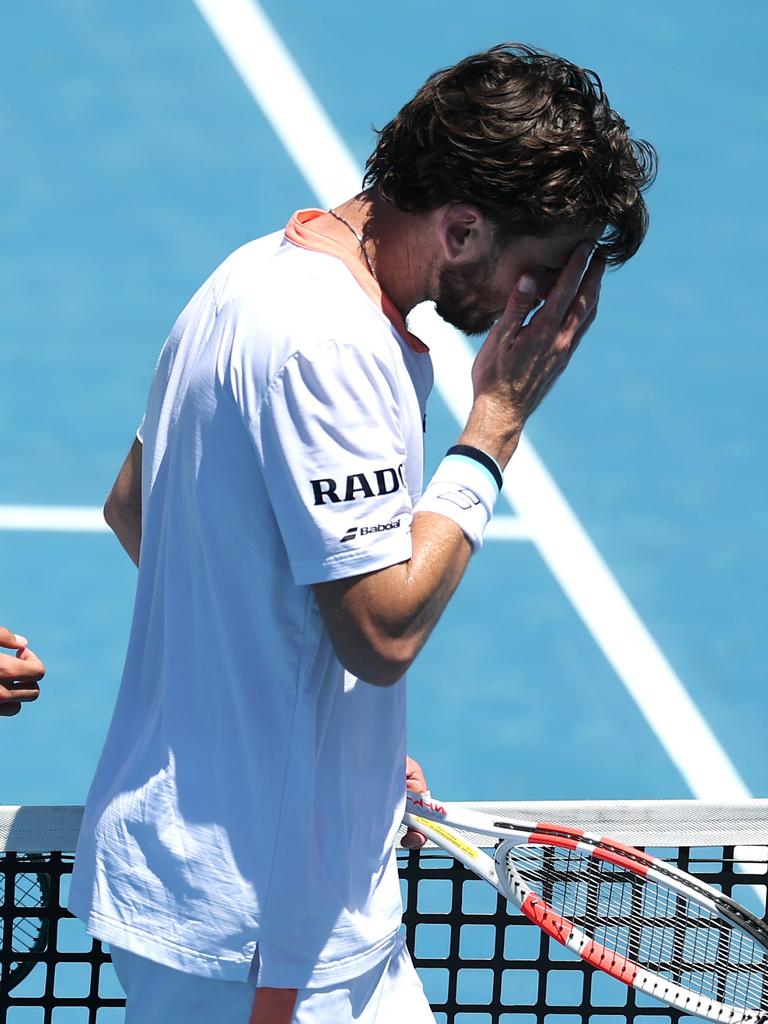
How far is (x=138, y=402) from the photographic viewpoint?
6750mm

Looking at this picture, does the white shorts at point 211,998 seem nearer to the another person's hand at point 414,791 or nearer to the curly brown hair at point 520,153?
the another person's hand at point 414,791

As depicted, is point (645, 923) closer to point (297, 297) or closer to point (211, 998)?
point (211, 998)

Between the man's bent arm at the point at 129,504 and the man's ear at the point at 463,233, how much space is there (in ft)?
1.99

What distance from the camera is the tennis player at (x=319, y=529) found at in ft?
6.35

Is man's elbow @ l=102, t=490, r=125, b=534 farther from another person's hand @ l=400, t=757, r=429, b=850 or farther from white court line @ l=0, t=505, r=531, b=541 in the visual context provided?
white court line @ l=0, t=505, r=531, b=541

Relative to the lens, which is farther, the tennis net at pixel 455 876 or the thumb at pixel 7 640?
the tennis net at pixel 455 876

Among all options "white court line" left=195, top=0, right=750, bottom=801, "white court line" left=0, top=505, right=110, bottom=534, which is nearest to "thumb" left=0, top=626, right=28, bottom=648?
"white court line" left=195, top=0, right=750, bottom=801

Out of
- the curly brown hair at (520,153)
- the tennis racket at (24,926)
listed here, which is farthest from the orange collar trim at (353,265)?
the tennis racket at (24,926)

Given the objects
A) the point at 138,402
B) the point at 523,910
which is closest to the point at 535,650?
the point at 138,402

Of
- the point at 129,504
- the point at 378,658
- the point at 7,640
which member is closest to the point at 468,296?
the point at 378,658

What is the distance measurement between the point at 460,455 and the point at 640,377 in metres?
5.04

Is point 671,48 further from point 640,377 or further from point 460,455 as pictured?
point 460,455

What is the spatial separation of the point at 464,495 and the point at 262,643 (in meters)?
0.31

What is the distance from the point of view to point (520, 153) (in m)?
2.05
